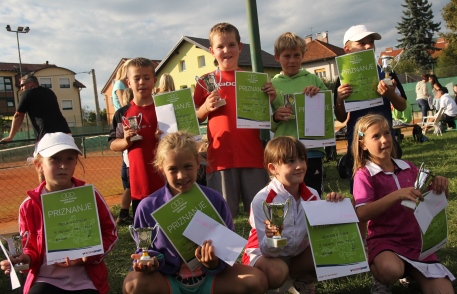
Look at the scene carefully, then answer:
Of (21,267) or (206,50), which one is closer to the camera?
(21,267)

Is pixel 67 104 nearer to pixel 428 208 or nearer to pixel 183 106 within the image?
pixel 183 106

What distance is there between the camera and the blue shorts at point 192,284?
261 cm

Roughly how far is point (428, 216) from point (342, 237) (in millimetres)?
542

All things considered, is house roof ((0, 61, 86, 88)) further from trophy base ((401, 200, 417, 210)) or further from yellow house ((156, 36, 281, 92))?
trophy base ((401, 200, 417, 210))

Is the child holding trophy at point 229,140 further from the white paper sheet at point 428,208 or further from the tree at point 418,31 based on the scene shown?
the tree at point 418,31

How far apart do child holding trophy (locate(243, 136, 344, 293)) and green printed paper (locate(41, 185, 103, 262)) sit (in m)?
0.95

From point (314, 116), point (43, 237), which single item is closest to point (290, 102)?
point (314, 116)

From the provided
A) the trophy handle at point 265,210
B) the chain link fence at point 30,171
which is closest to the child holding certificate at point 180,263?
the trophy handle at point 265,210

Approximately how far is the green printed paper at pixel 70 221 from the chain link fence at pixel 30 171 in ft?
12.8

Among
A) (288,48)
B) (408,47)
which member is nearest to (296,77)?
(288,48)

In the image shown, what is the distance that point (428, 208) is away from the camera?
110 inches

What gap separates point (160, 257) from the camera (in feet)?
8.41

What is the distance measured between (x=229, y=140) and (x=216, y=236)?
1.26 m

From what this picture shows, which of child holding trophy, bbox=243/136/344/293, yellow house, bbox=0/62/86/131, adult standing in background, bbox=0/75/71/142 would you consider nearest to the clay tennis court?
adult standing in background, bbox=0/75/71/142
